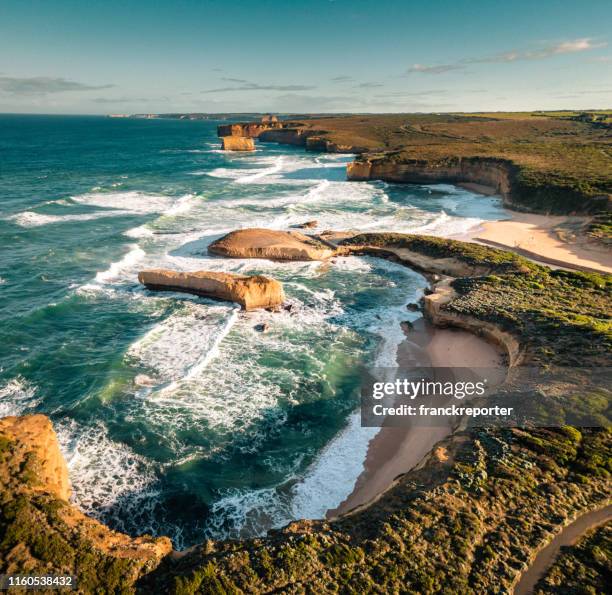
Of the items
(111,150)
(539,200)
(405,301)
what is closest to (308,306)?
(405,301)

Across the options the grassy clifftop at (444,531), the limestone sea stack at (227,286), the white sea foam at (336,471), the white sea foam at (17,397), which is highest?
the grassy clifftop at (444,531)

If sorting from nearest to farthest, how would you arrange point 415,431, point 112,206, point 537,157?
point 415,431
point 112,206
point 537,157

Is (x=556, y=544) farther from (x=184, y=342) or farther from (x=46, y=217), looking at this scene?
(x=46, y=217)

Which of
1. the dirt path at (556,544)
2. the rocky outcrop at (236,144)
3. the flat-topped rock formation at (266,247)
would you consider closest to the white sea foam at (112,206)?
the flat-topped rock formation at (266,247)

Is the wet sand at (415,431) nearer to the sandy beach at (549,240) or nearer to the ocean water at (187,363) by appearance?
the ocean water at (187,363)

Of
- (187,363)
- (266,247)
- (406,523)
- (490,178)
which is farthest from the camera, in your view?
(490,178)

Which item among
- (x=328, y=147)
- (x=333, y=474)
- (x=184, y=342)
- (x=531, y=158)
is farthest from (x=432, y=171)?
(x=333, y=474)

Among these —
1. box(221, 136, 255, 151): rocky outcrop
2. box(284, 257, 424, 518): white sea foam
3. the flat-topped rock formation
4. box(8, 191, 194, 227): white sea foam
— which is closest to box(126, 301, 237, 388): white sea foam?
box(284, 257, 424, 518): white sea foam
